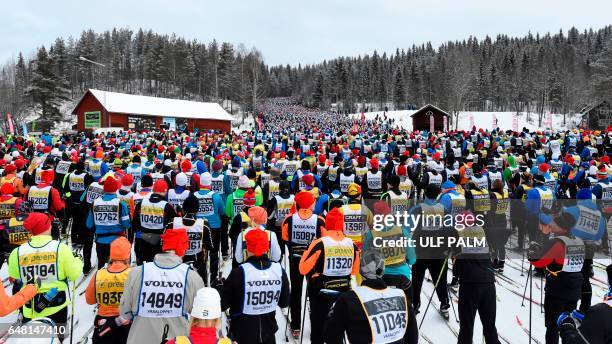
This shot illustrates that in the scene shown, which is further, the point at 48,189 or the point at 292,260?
the point at 48,189

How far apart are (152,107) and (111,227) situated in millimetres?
39084

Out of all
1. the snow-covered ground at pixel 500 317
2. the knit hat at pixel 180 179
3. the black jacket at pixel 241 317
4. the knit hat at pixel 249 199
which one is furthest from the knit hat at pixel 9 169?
the black jacket at pixel 241 317

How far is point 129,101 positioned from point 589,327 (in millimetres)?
44686

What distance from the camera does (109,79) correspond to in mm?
82312

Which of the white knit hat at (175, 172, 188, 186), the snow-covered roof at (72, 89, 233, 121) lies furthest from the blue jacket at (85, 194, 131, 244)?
the snow-covered roof at (72, 89, 233, 121)

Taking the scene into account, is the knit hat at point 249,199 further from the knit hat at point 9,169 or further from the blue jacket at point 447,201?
the knit hat at point 9,169

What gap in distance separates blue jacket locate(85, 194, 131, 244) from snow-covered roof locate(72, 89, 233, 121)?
108 feet

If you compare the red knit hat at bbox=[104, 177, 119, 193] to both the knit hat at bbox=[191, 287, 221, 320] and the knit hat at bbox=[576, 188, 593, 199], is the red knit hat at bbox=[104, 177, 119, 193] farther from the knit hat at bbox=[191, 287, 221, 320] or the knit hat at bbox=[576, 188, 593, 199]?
the knit hat at bbox=[576, 188, 593, 199]

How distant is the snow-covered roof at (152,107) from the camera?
1515 inches

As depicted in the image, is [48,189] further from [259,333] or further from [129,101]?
[129,101]

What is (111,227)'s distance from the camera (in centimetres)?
643

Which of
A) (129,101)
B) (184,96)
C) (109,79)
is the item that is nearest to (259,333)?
(129,101)

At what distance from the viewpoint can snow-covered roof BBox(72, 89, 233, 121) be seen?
126ft

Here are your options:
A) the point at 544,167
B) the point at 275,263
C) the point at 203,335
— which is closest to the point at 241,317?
the point at 275,263
